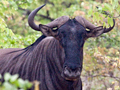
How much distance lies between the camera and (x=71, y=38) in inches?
197

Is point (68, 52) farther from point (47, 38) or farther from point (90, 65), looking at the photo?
point (90, 65)

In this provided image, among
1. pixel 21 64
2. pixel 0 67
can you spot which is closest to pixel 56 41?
pixel 21 64

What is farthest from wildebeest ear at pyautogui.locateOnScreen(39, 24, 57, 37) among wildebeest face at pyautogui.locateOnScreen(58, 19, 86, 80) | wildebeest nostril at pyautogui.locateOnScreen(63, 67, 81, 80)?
wildebeest nostril at pyautogui.locateOnScreen(63, 67, 81, 80)

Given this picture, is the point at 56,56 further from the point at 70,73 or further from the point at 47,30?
the point at 70,73

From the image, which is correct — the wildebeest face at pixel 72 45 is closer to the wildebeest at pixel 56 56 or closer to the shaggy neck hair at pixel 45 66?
the wildebeest at pixel 56 56

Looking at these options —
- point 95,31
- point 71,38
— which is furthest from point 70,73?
point 95,31

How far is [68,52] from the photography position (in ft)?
16.1

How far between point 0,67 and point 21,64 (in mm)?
531

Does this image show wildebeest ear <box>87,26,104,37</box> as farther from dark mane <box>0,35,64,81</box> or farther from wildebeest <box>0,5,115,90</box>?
dark mane <box>0,35,64,81</box>

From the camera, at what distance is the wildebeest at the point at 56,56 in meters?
4.93

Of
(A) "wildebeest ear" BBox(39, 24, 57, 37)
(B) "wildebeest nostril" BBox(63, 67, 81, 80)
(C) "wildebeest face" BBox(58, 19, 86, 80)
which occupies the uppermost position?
(A) "wildebeest ear" BBox(39, 24, 57, 37)

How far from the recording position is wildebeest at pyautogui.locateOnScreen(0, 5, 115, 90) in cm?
493

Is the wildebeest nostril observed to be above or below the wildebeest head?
below

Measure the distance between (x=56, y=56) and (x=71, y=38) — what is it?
1.45 ft
